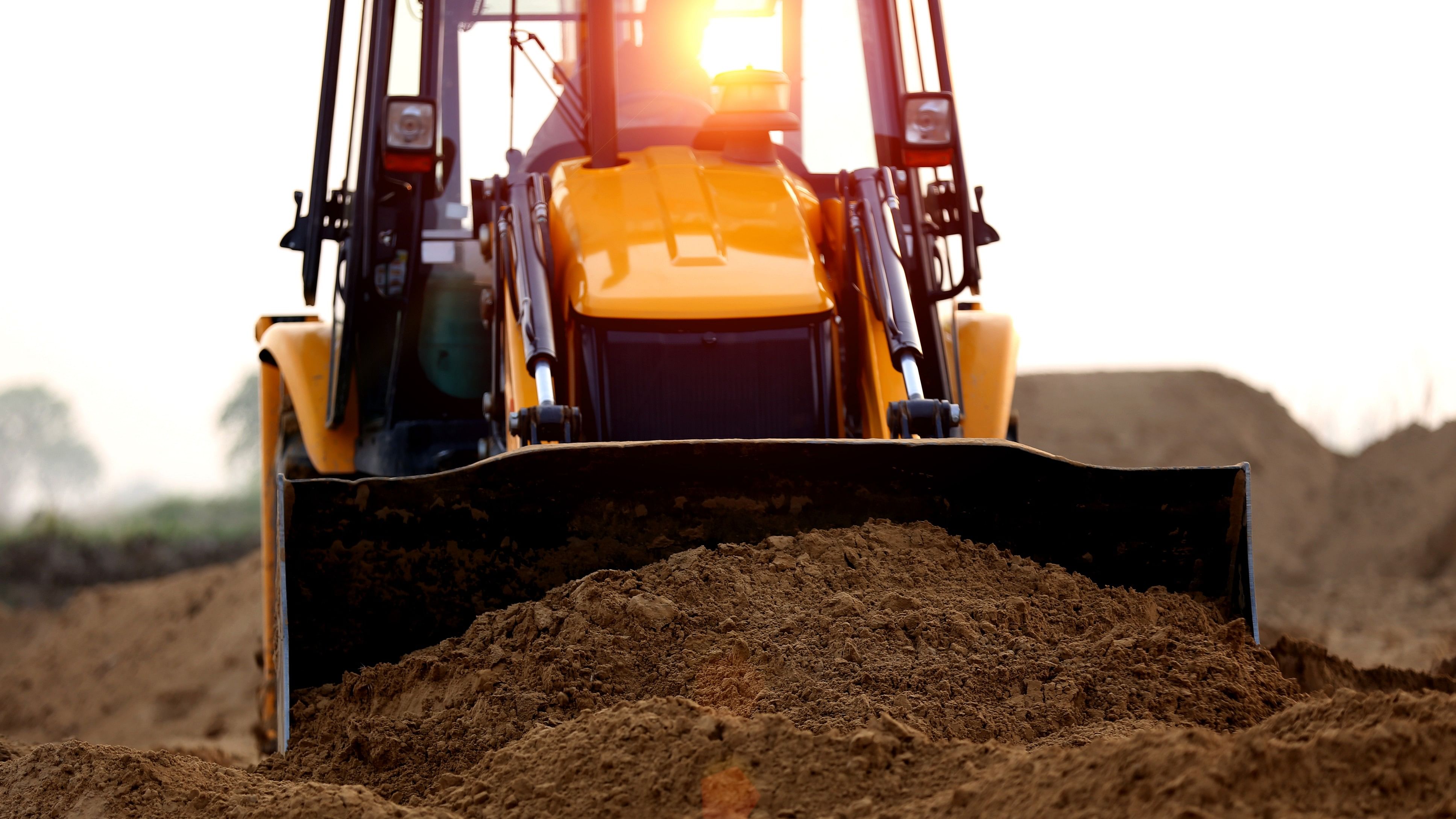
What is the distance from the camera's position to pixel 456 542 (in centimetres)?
341

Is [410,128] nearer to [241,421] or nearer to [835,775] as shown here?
[835,775]

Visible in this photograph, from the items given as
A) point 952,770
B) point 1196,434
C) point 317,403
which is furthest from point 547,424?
point 1196,434

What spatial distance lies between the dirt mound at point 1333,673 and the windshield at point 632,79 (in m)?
2.02

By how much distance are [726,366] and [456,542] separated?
3.11ft

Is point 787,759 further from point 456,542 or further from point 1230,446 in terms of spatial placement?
point 1230,446

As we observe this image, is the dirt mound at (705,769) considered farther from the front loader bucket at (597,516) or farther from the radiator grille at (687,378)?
the radiator grille at (687,378)

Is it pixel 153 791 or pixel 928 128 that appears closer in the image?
pixel 153 791

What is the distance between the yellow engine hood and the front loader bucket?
62 cm

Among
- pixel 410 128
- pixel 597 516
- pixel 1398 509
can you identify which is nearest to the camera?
pixel 597 516

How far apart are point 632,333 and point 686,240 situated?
1.06 feet

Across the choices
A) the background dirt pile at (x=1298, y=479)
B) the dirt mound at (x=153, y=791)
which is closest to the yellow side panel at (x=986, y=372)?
the dirt mound at (x=153, y=791)

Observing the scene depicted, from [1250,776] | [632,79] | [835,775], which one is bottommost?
[835,775]

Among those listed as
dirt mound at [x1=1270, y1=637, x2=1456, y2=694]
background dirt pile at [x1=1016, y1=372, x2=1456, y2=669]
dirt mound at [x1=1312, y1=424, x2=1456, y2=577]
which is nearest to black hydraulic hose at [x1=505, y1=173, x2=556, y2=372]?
dirt mound at [x1=1270, y1=637, x2=1456, y2=694]

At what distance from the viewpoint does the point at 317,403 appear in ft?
15.9
